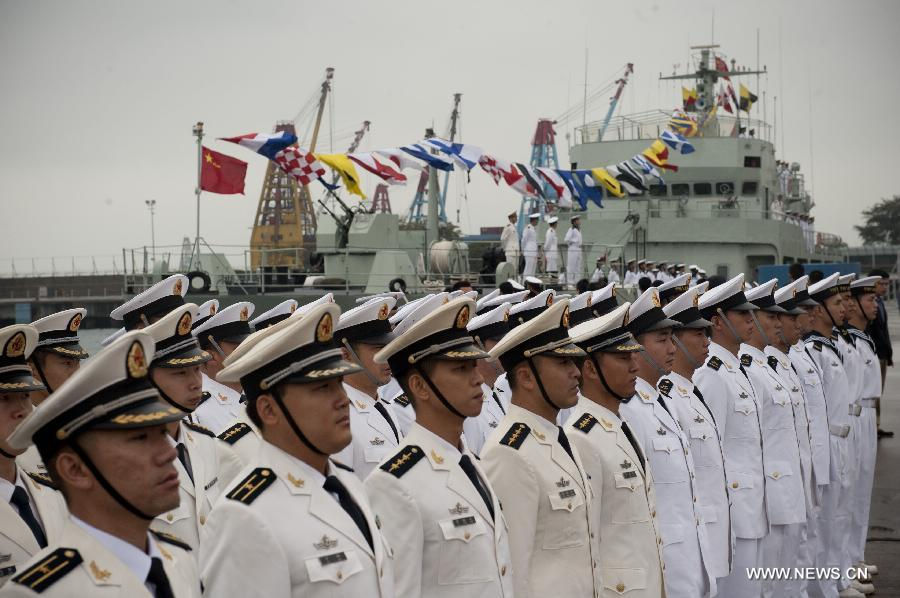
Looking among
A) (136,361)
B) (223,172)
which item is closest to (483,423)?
(136,361)

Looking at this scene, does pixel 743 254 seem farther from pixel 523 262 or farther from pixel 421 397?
pixel 421 397

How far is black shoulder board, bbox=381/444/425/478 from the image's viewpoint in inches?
129

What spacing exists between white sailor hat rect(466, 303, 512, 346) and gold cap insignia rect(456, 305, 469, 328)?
1508mm

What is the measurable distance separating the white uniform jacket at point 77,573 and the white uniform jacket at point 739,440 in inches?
159

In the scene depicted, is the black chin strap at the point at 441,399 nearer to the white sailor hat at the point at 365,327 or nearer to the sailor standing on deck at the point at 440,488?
the sailor standing on deck at the point at 440,488

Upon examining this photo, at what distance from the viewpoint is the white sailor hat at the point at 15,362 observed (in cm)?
374

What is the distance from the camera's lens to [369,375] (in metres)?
5.11

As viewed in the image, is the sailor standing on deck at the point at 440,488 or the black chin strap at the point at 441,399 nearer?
the sailor standing on deck at the point at 440,488

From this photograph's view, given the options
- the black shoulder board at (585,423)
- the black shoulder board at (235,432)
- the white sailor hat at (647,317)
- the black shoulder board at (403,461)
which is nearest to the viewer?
the black shoulder board at (403,461)

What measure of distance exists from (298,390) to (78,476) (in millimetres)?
685

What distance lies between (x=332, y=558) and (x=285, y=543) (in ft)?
0.41

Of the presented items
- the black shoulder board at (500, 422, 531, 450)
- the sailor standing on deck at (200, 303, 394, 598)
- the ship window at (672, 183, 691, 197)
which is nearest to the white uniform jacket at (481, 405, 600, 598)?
the black shoulder board at (500, 422, 531, 450)

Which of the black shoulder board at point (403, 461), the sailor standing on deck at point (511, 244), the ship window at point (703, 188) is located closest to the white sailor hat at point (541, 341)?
the black shoulder board at point (403, 461)

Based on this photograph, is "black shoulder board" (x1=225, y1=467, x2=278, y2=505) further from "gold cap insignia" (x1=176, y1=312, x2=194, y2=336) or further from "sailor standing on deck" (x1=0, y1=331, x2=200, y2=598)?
"gold cap insignia" (x1=176, y1=312, x2=194, y2=336)
